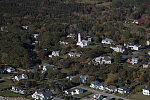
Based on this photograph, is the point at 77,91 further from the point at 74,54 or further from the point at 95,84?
the point at 74,54

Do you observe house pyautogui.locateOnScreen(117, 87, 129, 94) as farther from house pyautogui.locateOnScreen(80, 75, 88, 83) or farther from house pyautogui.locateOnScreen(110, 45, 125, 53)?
house pyautogui.locateOnScreen(110, 45, 125, 53)

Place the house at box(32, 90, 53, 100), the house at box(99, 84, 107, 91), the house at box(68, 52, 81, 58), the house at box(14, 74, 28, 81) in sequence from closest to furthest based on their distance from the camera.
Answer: the house at box(32, 90, 53, 100) → the house at box(99, 84, 107, 91) → the house at box(14, 74, 28, 81) → the house at box(68, 52, 81, 58)

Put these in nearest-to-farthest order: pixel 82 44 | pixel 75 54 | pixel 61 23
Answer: pixel 75 54 → pixel 82 44 → pixel 61 23

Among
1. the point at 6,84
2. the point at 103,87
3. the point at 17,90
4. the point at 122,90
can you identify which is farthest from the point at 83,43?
the point at 17,90

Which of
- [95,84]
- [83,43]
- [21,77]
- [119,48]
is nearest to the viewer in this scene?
[95,84]

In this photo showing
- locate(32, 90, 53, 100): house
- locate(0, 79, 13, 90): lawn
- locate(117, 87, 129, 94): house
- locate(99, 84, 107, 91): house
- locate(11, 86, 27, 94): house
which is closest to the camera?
locate(32, 90, 53, 100): house

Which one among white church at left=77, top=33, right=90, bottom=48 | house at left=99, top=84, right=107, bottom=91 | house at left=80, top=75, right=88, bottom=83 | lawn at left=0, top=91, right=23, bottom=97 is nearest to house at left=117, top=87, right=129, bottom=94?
house at left=99, top=84, right=107, bottom=91

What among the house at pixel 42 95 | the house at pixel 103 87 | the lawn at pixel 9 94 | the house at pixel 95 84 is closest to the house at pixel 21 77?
the lawn at pixel 9 94

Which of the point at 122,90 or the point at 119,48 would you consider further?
the point at 119,48

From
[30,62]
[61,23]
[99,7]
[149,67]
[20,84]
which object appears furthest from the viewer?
[99,7]

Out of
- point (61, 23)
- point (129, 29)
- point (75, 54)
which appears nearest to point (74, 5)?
point (61, 23)

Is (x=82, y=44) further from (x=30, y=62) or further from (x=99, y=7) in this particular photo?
(x=99, y=7)
